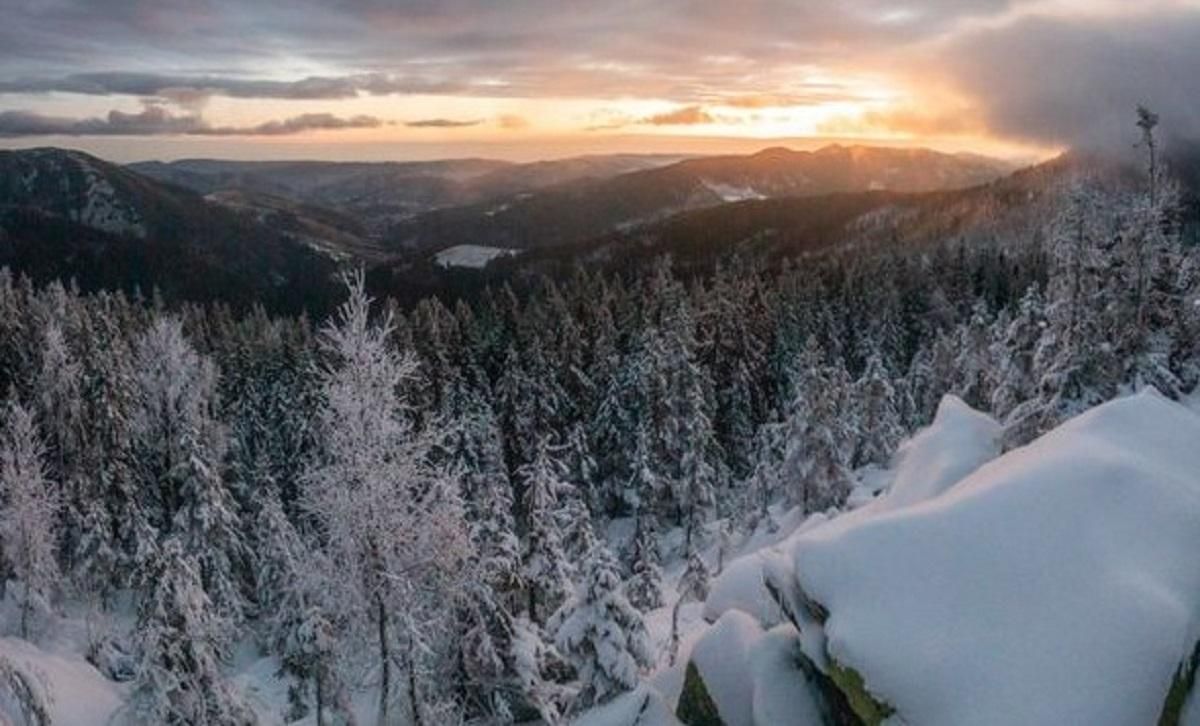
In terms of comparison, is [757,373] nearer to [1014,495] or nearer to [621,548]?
[621,548]

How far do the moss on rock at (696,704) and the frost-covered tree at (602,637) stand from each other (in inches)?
78.1

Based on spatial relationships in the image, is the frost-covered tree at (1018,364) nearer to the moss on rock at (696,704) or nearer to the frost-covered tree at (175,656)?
the moss on rock at (696,704)

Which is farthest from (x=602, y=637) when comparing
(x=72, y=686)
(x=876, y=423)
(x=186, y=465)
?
(x=876, y=423)

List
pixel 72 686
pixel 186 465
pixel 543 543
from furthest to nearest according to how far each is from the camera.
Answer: pixel 186 465 < pixel 72 686 < pixel 543 543

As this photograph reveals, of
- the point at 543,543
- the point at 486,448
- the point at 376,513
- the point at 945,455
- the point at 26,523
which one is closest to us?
the point at 376,513

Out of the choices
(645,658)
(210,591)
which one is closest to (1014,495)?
(645,658)

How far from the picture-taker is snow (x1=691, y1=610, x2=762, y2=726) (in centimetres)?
1460

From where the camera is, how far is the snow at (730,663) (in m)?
14.6

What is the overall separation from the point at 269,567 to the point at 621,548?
19.7 meters

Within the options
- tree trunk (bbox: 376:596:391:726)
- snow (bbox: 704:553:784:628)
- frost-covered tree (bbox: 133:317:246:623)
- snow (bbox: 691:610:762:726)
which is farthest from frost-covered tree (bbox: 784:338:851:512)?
tree trunk (bbox: 376:596:391:726)

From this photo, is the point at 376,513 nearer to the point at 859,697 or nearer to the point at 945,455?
the point at 859,697

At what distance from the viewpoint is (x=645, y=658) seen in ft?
59.5

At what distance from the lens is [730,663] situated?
1509cm

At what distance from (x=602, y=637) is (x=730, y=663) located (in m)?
3.29
